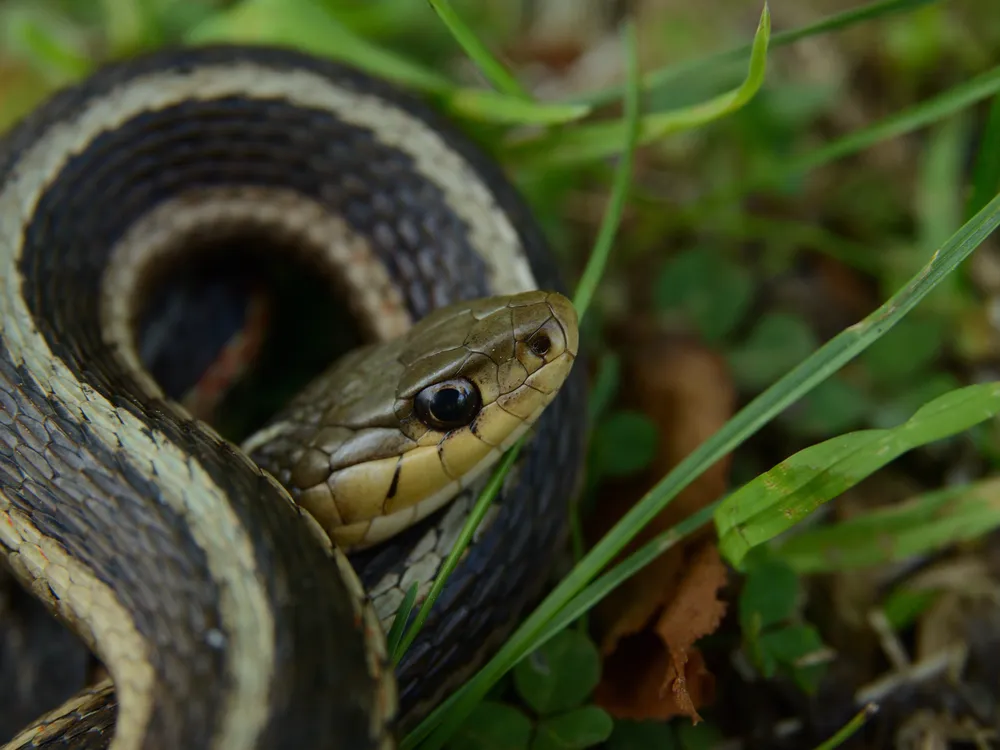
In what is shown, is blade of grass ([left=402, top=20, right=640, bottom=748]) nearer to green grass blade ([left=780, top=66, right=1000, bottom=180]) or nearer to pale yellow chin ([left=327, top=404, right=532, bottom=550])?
pale yellow chin ([left=327, top=404, right=532, bottom=550])

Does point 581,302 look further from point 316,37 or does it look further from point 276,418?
point 316,37

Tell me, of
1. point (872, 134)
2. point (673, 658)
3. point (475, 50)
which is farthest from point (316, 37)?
point (673, 658)

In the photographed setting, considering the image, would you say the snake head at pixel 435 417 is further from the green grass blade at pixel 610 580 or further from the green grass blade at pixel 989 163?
the green grass blade at pixel 989 163

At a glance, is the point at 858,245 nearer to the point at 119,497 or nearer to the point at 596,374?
the point at 596,374

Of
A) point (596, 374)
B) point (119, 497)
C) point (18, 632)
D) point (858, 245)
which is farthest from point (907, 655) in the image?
point (18, 632)

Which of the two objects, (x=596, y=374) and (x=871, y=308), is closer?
(x=596, y=374)

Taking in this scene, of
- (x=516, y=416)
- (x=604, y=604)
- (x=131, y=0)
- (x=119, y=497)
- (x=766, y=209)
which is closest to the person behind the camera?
(x=119, y=497)
